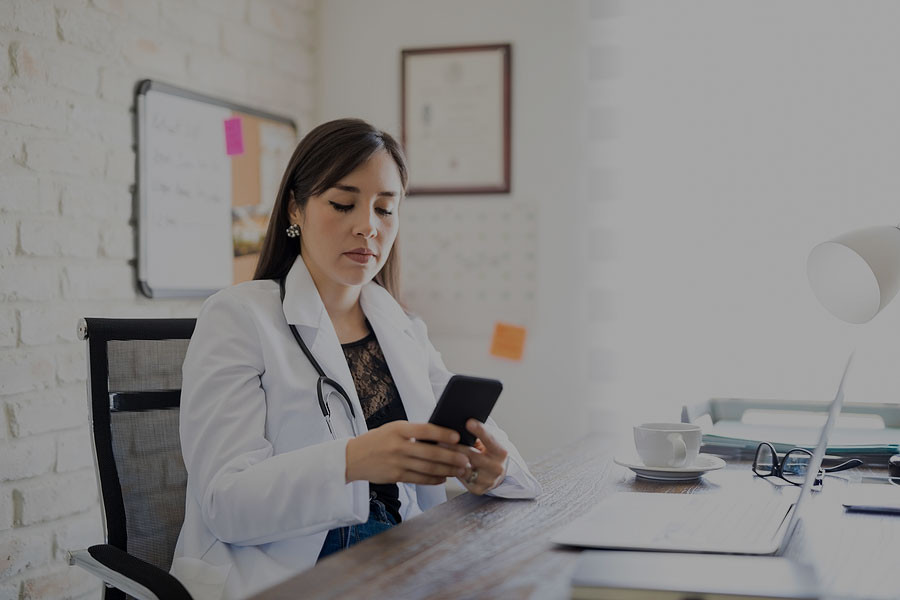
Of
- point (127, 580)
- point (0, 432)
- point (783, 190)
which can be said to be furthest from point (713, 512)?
point (783, 190)

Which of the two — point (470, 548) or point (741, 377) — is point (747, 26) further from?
point (470, 548)

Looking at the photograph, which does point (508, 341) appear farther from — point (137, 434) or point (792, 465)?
point (137, 434)

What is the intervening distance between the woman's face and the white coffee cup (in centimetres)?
54

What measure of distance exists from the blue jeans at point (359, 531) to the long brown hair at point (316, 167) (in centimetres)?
47

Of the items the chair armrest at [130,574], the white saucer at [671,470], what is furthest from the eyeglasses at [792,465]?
the chair armrest at [130,574]

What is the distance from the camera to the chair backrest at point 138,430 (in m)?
1.36

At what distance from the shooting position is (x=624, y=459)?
150 centimetres

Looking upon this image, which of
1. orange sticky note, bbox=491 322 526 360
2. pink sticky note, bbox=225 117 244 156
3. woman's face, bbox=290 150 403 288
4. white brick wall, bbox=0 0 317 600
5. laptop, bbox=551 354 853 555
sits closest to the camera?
laptop, bbox=551 354 853 555

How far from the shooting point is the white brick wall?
1.87m

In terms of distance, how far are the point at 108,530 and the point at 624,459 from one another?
81 cm

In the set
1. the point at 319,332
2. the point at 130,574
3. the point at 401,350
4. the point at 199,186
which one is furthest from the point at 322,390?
the point at 199,186

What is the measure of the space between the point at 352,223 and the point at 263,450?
439 millimetres

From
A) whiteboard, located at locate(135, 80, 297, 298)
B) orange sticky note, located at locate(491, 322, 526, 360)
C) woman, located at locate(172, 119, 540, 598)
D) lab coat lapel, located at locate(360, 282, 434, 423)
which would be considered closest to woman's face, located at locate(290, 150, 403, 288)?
woman, located at locate(172, 119, 540, 598)

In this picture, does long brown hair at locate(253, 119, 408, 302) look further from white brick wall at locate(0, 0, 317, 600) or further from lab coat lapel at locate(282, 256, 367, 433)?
white brick wall at locate(0, 0, 317, 600)
